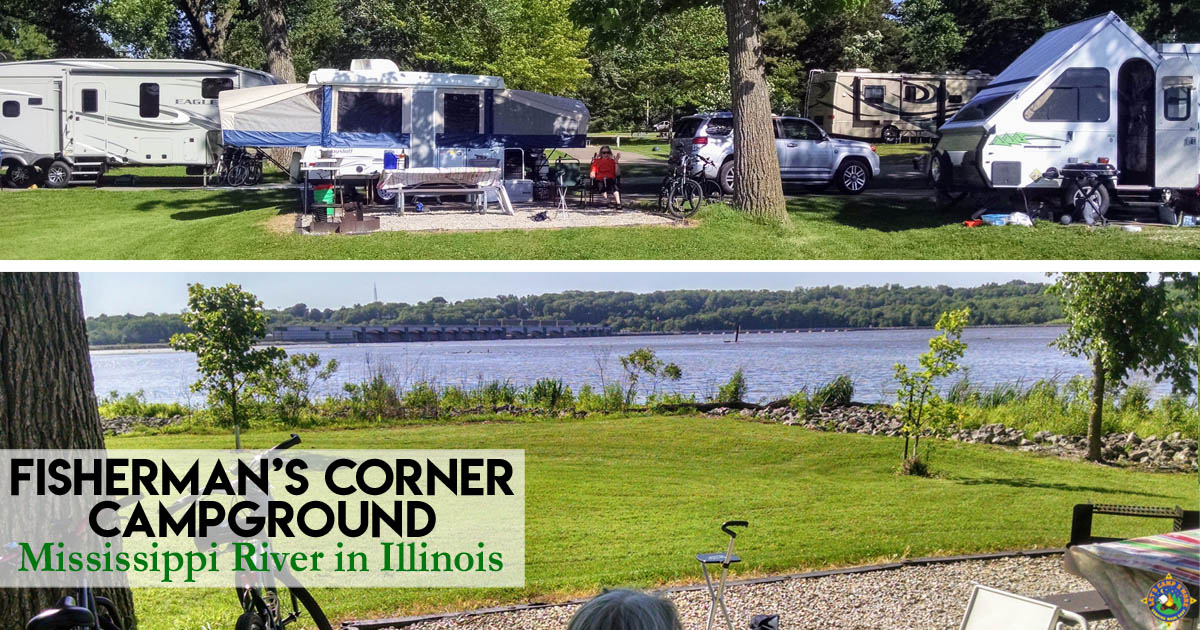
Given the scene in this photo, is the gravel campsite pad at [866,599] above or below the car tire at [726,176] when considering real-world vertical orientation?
below

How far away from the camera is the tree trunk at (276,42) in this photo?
6.90 meters

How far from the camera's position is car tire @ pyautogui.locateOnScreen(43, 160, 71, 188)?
8500 millimetres

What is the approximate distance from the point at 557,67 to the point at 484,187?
945mm

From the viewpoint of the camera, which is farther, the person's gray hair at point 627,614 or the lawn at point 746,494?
the lawn at point 746,494

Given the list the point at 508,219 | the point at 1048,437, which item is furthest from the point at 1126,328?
the point at 508,219

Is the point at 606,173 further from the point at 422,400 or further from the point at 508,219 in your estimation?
the point at 422,400

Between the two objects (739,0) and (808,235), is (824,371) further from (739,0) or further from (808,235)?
(739,0)

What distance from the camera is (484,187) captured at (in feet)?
22.6

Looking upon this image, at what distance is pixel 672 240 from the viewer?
651 centimetres

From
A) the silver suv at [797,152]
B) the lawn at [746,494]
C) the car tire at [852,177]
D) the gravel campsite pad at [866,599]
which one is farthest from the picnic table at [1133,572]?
the car tire at [852,177]

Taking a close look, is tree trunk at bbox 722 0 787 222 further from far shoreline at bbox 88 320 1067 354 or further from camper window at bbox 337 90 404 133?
camper window at bbox 337 90 404 133

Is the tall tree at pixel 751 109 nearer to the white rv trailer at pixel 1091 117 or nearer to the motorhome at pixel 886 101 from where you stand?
the motorhome at pixel 886 101

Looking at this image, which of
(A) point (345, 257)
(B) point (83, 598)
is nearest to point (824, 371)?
(A) point (345, 257)

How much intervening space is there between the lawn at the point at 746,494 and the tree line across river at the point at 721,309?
0.63 metres
